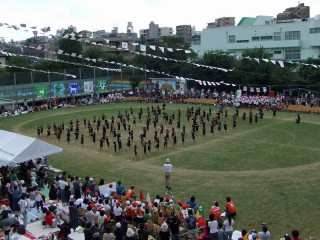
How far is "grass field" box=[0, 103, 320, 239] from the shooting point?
14.9 meters

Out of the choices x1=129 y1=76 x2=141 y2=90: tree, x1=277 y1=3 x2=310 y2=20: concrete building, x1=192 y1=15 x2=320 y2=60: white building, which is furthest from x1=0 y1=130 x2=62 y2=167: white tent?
x1=277 y1=3 x2=310 y2=20: concrete building

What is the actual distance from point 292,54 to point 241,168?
4059 cm

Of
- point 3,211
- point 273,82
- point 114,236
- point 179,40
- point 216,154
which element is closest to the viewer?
point 114,236

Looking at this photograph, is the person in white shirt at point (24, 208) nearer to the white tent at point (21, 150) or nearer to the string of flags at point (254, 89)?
the white tent at point (21, 150)

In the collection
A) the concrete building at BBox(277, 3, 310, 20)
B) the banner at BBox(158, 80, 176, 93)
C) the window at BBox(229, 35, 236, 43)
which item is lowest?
the banner at BBox(158, 80, 176, 93)

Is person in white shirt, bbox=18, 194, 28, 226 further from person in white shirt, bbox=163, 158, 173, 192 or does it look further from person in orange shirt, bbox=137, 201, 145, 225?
person in white shirt, bbox=163, 158, 173, 192

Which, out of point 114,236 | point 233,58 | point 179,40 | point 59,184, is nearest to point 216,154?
point 59,184

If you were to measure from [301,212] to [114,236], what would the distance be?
725 cm

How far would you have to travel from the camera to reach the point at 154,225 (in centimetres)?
1258

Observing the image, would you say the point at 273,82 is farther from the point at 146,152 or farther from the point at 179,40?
the point at 179,40

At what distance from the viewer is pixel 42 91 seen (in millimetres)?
47500

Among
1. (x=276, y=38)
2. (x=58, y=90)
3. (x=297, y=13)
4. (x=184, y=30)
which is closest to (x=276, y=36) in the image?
(x=276, y=38)

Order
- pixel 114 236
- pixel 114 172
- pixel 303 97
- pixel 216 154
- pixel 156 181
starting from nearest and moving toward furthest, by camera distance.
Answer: pixel 114 236
pixel 156 181
pixel 114 172
pixel 216 154
pixel 303 97

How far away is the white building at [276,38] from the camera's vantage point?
53.8m
